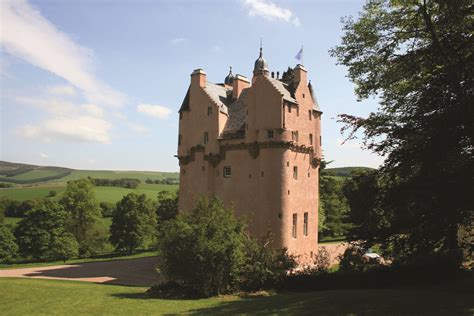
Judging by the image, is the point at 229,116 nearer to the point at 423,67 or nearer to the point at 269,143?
the point at 269,143

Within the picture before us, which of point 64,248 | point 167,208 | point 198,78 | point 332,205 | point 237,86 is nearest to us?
point 198,78

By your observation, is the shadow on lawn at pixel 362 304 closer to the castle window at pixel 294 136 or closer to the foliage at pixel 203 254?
the foliage at pixel 203 254

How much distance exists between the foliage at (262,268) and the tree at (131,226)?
3480 centimetres

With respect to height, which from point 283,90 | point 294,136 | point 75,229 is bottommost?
point 75,229

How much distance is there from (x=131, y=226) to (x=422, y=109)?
47.3m

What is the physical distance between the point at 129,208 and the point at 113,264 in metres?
20.0

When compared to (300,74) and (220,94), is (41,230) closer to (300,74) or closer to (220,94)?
(220,94)

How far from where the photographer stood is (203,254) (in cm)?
2198

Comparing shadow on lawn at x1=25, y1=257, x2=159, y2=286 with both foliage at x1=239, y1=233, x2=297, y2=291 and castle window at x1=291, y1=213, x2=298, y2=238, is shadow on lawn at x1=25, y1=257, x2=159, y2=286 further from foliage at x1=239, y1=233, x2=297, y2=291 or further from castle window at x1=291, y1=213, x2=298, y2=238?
castle window at x1=291, y1=213, x2=298, y2=238

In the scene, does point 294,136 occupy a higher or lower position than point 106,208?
higher

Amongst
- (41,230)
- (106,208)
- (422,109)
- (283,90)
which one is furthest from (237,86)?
(106,208)

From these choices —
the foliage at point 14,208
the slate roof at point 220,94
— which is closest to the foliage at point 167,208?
the foliage at point 14,208

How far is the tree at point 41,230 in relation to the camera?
48.9 m

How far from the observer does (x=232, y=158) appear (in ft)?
114
